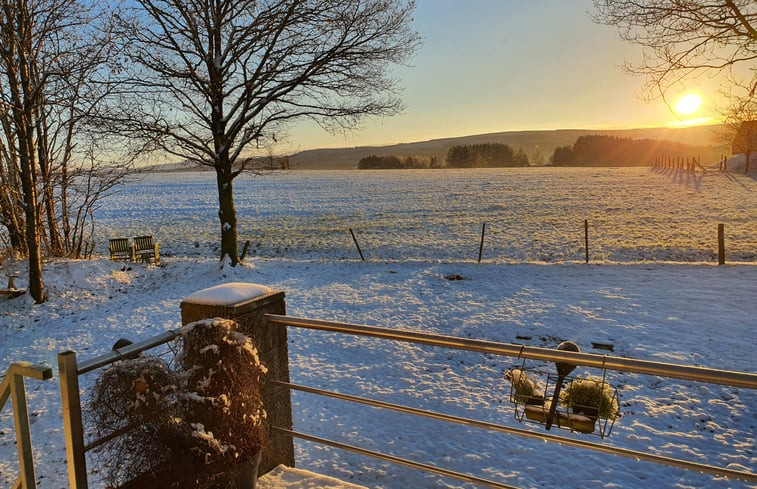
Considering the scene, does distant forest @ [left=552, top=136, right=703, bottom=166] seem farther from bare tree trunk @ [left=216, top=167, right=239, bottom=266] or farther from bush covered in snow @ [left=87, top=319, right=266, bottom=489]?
bush covered in snow @ [left=87, top=319, right=266, bottom=489]

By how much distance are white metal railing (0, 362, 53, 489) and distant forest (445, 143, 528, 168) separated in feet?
363

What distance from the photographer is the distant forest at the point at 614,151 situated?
9919 cm

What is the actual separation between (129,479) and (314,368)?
5.32m

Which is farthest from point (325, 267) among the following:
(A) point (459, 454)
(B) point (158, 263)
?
(A) point (459, 454)

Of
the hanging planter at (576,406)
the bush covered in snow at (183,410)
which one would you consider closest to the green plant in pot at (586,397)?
the hanging planter at (576,406)

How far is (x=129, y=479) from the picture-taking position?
2535mm

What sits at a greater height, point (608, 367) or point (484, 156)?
point (484, 156)

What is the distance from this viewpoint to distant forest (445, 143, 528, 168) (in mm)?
110750

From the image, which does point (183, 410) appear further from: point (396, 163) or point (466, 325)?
point (396, 163)

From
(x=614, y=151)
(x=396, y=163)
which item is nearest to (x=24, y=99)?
(x=396, y=163)

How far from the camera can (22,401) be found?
2.24 m

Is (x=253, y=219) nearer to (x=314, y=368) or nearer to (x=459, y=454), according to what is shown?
(x=314, y=368)

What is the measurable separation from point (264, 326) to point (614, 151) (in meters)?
118

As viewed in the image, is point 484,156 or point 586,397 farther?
point 484,156
